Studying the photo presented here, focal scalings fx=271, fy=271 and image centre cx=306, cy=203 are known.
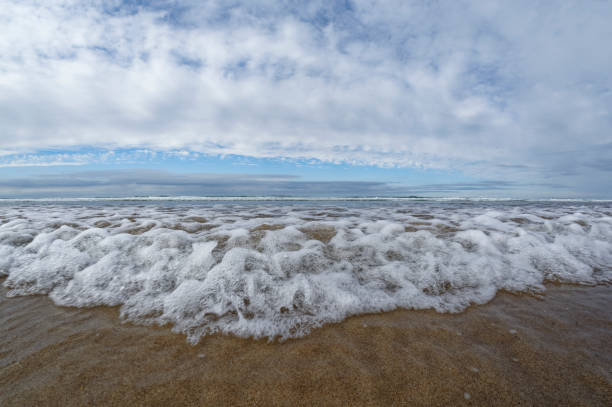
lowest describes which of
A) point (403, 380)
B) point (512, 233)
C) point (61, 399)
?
point (61, 399)

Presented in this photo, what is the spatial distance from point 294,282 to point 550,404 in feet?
7.75

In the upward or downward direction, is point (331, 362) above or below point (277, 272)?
below

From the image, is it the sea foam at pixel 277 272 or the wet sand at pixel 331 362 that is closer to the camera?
the wet sand at pixel 331 362

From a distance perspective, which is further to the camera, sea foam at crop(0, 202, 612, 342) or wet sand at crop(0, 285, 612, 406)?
sea foam at crop(0, 202, 612, 342)

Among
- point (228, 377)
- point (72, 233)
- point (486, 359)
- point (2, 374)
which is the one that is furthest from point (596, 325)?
point (72, 233)

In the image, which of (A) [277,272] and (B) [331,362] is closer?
(B) [331,362]

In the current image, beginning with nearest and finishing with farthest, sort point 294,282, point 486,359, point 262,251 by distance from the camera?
1. point 486,359
2. point 294,282
3. point 262,251

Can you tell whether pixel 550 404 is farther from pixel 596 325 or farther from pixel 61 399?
pixel 61 399

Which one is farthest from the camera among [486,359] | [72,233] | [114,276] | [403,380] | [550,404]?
[72,233]

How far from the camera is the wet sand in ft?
5.98

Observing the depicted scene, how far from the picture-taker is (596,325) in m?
2.65

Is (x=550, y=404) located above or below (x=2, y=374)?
above

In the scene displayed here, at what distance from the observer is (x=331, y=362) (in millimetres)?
2119

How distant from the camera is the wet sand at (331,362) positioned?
5.98 feet
